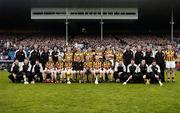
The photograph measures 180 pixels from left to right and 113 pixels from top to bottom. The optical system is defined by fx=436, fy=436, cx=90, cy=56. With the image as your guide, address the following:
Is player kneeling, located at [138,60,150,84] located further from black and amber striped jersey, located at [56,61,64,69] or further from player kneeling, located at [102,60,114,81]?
black and amber striped jersey, located at [56,61,64,69]

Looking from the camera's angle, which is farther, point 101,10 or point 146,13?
point 146,13

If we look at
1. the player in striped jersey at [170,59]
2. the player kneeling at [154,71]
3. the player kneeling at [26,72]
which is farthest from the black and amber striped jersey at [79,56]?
the player in striped jersey at [170,59]

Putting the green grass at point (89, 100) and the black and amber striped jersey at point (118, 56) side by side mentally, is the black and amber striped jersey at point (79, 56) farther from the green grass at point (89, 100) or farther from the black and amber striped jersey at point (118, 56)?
the green grass at point (89, 100)

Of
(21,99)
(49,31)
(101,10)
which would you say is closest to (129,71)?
Result: (21,99)

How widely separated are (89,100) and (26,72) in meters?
6.87

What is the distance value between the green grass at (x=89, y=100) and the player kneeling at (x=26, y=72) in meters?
2.97

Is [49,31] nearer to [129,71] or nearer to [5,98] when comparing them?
[129,71]

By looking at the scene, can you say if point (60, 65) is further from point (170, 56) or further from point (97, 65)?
point (170, 56)

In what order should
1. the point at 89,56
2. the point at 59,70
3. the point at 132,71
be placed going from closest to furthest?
the point at 132,71 → the point at 59,70 → the point at 89,56

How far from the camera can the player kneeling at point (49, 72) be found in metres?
19.5

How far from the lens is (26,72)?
19281 millimetres

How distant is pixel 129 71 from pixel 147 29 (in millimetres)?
39490

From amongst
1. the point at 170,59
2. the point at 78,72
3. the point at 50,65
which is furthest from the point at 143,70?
the point at 50,65

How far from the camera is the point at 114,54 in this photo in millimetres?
20797
